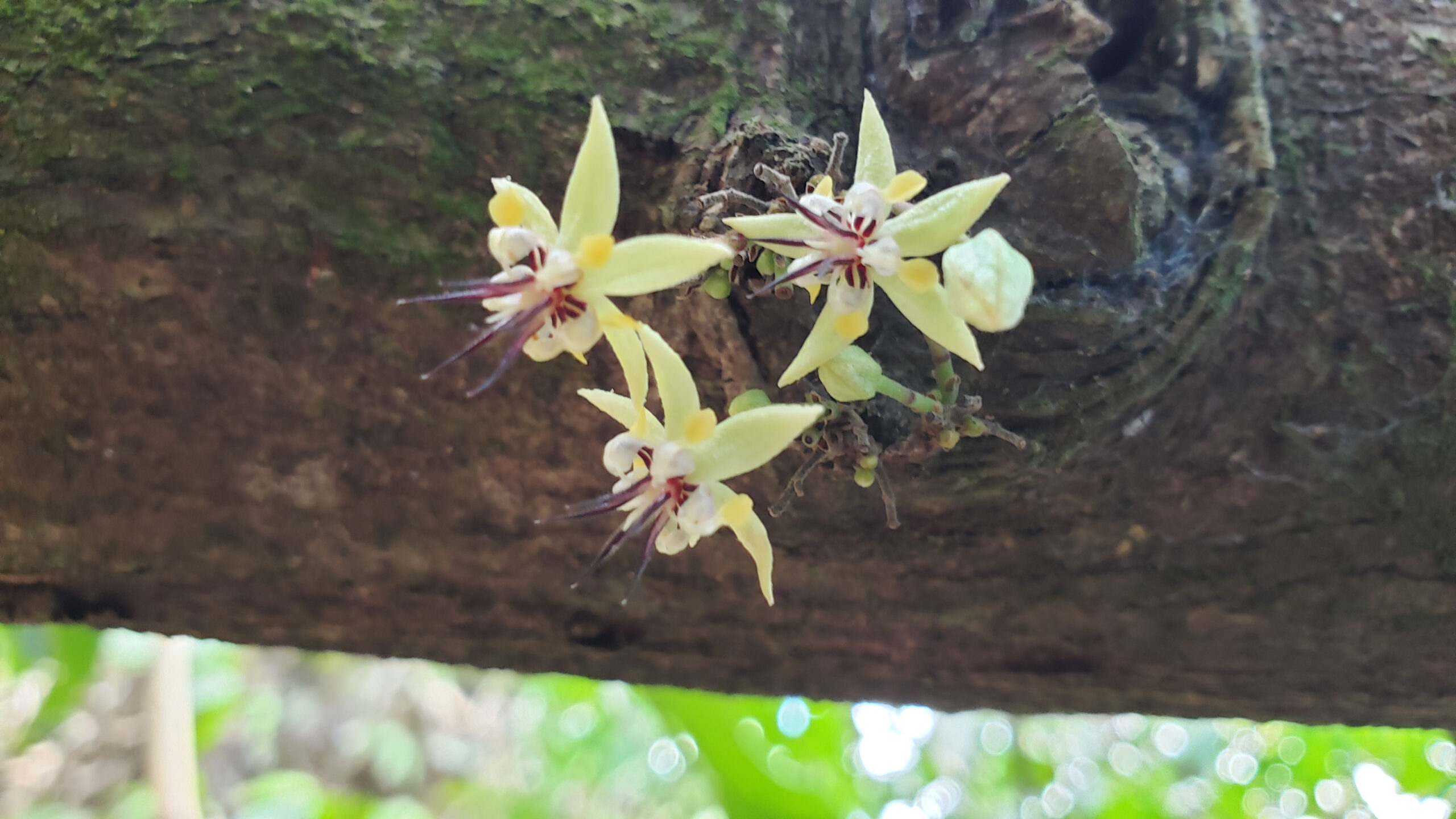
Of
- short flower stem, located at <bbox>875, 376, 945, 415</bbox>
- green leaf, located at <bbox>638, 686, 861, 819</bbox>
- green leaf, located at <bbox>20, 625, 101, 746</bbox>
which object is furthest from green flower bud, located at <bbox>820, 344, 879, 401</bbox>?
green leaf, located at <bbox>20, 625, 101, 746</bbox>

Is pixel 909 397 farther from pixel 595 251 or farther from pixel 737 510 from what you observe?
pixel 595 251

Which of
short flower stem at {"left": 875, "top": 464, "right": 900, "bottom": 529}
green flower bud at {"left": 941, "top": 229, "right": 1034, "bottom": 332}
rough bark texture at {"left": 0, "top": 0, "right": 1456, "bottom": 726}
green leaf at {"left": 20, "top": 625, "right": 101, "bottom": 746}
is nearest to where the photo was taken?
green flower bud at {"left": 941, "top": 229, "right": 1034, "bottom": 332}

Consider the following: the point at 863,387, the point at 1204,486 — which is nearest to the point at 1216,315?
the point at 1204,486

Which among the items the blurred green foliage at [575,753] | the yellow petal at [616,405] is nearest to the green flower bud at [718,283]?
the yellow petal at [616,405]

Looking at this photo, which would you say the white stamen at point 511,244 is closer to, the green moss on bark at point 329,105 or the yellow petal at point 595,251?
the yellow petal at point 595,251

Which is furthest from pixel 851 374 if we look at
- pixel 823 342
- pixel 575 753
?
pixel 575 753

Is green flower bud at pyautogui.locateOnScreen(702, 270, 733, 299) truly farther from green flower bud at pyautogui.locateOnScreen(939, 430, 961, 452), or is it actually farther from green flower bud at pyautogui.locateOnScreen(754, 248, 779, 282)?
green flower bud at pyautogui.locateOnScreen(939, 430, 961, 452)

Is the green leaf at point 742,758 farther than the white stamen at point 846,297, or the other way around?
the green leaf at point 742,758
